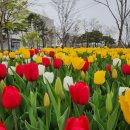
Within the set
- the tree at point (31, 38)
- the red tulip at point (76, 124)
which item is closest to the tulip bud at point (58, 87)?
the red tulip at point (76, 124)

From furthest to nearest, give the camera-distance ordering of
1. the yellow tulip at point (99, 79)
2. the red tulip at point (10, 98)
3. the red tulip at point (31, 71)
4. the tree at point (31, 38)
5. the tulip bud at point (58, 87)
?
the tree at point (31, 38)
the yellow tulip at point (99, 79)
the red tulip at point (31, 71)
the tulip bud at point (58, 87)
the red tulip at point (10, 98)

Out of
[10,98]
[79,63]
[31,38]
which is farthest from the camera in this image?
[31,38]

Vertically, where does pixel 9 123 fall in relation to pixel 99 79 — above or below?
below

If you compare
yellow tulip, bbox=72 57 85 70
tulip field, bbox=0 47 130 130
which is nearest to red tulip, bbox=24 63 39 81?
tulip field, bbox=0 47 130 130

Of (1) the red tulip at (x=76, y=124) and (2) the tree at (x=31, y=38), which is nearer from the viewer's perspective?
(1) the red tulip at (x=76, y=124)

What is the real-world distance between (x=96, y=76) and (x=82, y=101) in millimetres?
555

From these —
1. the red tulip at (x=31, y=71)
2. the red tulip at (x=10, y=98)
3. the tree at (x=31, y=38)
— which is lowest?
the tree at (x=31, y=38)

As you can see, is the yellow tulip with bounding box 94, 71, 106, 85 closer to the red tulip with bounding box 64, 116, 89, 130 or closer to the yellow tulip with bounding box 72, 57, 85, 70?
the yellow tulip with bounding box 72, 57, 85, 70

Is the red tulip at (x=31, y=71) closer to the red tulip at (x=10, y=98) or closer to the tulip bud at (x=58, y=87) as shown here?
the tulip bud at (x=58, y=87)

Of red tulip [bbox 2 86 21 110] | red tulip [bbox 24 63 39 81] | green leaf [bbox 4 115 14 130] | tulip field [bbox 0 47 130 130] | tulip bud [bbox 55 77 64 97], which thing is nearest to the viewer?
tulip field [bbox 0 47 130 130]

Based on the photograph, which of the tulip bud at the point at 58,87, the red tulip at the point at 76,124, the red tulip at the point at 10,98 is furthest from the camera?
the tulip bud at the point at 58,87

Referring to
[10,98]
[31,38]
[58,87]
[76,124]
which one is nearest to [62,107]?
[58,87]

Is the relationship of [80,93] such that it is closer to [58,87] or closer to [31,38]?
[58,87]

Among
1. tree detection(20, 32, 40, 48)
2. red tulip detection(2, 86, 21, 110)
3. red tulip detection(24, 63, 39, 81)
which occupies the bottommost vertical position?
tree detection(20, 32, 40, 48)
